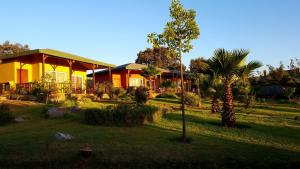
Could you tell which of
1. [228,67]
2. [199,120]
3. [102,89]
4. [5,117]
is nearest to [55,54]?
[102,89]

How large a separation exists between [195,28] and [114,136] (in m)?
4.73

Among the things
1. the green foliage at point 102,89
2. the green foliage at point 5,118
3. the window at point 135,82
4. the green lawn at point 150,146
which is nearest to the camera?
the green lawn at point 150,146

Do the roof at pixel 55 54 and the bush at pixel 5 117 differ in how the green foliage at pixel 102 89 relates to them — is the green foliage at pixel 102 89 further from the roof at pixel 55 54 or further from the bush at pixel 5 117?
the bush at pixel 5 117

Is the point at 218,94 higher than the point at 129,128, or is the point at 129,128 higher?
the point at 218,94

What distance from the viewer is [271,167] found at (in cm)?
759

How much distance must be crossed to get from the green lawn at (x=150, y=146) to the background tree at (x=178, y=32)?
9.70ft

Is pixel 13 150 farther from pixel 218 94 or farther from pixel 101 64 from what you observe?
pixel 101 64

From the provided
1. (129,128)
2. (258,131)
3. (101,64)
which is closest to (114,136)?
(129,128)

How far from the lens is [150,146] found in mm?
9188

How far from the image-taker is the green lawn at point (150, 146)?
7566 mm

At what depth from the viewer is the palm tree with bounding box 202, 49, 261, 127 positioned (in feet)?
46.1

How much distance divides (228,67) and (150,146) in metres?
6.80

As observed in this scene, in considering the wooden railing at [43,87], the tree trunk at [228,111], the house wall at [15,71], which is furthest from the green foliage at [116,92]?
the tree trunk at [228,111]

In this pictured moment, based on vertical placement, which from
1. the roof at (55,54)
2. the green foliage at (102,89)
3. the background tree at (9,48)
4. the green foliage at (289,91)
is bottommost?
the green foliage at (289,91)
